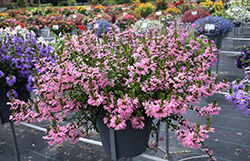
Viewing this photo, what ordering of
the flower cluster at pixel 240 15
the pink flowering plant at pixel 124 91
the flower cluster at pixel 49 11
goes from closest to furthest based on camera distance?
the pink flowering plant at pixel 124 91 → the flower cluster at pixel 240 15 → the flower cluster at pixel 49 11

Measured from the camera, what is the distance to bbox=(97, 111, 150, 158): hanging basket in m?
1.07

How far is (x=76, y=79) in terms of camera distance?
100 centimetres

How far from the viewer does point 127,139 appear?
108cm

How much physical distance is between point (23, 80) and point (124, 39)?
887mm

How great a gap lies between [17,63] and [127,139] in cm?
106

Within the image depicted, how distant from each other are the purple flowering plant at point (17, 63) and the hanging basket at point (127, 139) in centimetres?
74

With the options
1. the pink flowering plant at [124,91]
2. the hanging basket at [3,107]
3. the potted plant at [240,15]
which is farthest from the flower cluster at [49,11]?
the pink flowering plant at [124,91]

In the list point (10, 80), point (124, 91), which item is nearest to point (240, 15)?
point (124, 91)

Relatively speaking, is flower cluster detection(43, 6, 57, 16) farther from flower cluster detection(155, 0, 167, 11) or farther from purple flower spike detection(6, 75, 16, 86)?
purple flower spike detection(6, 75, 16, 86)

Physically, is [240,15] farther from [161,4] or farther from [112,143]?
[161,4]

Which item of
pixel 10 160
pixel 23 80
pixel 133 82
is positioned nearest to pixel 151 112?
pixel 133 82

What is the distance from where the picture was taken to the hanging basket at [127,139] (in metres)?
1.07

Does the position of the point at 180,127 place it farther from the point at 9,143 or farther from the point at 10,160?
the point at 9,143

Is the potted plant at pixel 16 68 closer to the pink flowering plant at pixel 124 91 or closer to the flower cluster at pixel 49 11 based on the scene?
the pink flowering plant at pixel 124 91
